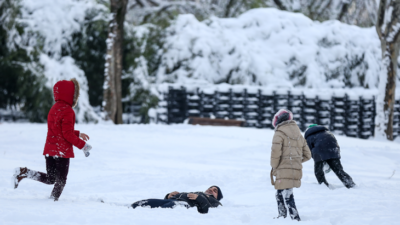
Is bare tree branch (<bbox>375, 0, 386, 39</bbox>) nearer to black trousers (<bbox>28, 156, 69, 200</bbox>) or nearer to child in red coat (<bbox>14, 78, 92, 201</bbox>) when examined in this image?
child in red coat (<bbox>14, 78, 92, 201</bbox>)

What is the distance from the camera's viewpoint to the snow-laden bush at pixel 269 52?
18.7m

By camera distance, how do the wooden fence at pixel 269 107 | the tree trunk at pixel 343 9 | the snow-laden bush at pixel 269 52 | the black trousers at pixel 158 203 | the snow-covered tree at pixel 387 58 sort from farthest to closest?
1. the tree trunk at pixel 343 9
2. the snow-laden bush at pixel 269 52
3. the wooden fence at pixel 269 107
4. the snow-covered tree at pixel 387 58
5. the black trousers at pixel 158 203

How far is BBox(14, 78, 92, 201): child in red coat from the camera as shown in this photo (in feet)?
14.5

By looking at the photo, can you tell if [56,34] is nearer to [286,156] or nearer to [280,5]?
[280,5]

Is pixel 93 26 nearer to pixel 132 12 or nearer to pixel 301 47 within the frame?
pixel 132 12

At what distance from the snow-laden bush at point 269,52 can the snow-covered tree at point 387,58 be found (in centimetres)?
472

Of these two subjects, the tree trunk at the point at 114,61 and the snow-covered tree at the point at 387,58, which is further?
the tree trunk at the point at 114,61

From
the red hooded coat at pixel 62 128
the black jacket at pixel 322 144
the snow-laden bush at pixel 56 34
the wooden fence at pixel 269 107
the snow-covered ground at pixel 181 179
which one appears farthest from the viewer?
the snow-laden bush at pixel 56 34

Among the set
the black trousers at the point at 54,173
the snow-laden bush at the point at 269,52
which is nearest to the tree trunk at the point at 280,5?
the snow-laden bush at the point at 269,52

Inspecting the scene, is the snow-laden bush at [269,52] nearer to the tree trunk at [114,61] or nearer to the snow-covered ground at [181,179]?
the tree trunk at [114,61]

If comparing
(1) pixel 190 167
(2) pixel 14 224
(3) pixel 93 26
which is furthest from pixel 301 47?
(2) pixel 14 224

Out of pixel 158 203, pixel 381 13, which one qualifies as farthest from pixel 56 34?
pixel 158 203

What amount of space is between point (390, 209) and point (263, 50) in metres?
15.8

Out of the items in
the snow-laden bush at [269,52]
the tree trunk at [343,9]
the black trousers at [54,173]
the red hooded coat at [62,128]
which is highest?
the tree trunk at [343,9]
